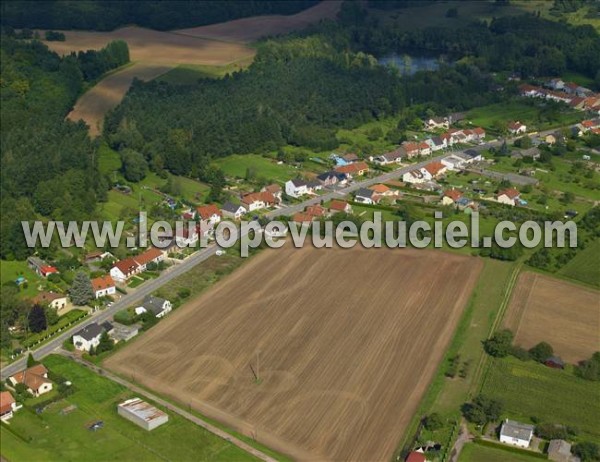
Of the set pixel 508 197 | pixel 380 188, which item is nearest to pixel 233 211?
pixel 380 188

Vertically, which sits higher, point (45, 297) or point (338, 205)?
point (338, 205)

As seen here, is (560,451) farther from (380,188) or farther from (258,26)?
(258,26)

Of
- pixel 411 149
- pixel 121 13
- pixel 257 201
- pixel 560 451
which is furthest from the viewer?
pixel 121 13

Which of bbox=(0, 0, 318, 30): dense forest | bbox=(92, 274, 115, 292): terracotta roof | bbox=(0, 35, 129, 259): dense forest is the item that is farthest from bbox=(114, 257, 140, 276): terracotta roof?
bbox=(0, 0, 318, 30): dense forest

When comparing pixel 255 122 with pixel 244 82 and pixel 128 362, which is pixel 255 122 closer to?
pixel 244 82

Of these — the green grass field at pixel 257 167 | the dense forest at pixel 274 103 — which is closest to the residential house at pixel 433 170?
the green grass field at pixel 257 167

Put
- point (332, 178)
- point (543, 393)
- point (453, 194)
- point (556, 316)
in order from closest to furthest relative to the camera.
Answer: point (543, 393)
point (556, 316)
point (453, 194)
point (332, 178)

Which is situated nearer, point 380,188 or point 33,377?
point 33,377

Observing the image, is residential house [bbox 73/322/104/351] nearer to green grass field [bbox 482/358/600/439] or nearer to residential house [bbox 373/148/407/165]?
green grass field [bbox 482/358/600/439]
